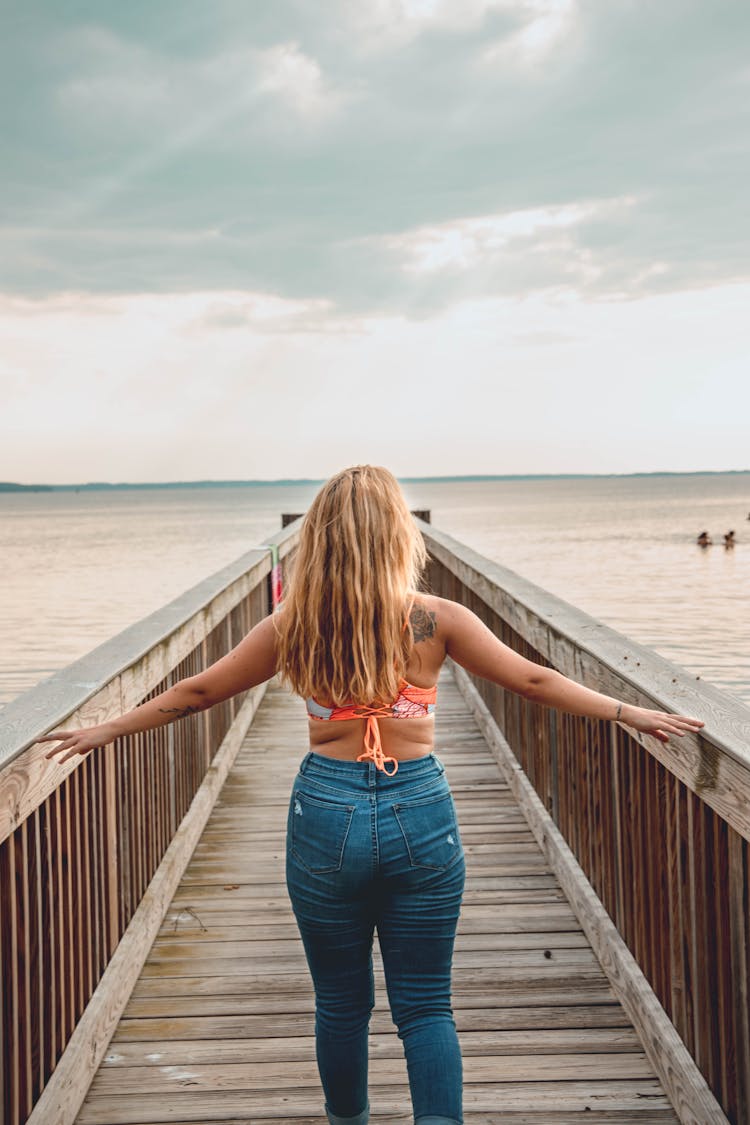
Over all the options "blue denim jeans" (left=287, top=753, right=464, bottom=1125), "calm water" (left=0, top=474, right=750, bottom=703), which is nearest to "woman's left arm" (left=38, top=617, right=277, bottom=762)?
"blue denim jeans" (left=287, top=753, right=464, bottom=1125)

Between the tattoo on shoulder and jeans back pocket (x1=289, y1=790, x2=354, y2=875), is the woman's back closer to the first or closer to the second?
the tattoo on shoulder

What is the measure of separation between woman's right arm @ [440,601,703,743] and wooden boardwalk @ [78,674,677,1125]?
116 centimetres

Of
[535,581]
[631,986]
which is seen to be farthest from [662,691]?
[535,581]

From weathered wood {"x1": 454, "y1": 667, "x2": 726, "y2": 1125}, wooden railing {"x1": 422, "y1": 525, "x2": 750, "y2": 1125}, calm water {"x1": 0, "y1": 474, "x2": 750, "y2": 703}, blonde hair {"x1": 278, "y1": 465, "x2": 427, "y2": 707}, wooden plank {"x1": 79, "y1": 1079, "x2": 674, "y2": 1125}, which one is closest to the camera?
blonde hair {"x1": 278, "y1": 465, "x2": 427, "y2": 707}

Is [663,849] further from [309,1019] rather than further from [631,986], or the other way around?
[309,1019]

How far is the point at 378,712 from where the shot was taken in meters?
2.08

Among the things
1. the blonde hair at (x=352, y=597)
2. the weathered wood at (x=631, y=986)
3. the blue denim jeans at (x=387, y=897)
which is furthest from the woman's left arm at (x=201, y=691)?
the weathered wood at (x=631, y=986)

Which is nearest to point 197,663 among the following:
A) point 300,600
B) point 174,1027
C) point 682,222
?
point 174,1027

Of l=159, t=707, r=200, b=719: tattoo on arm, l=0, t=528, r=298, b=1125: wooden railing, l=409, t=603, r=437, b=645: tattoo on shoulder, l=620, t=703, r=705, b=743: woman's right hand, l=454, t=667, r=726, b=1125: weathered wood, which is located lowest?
l=454, t=667, r=726, b=1125: weathered wood

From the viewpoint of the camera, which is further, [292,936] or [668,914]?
[292,936]

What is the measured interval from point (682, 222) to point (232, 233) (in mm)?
38035

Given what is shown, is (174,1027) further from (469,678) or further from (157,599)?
(157,599)

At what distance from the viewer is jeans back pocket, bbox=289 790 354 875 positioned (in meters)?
2.04

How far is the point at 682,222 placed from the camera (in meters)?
75.9
